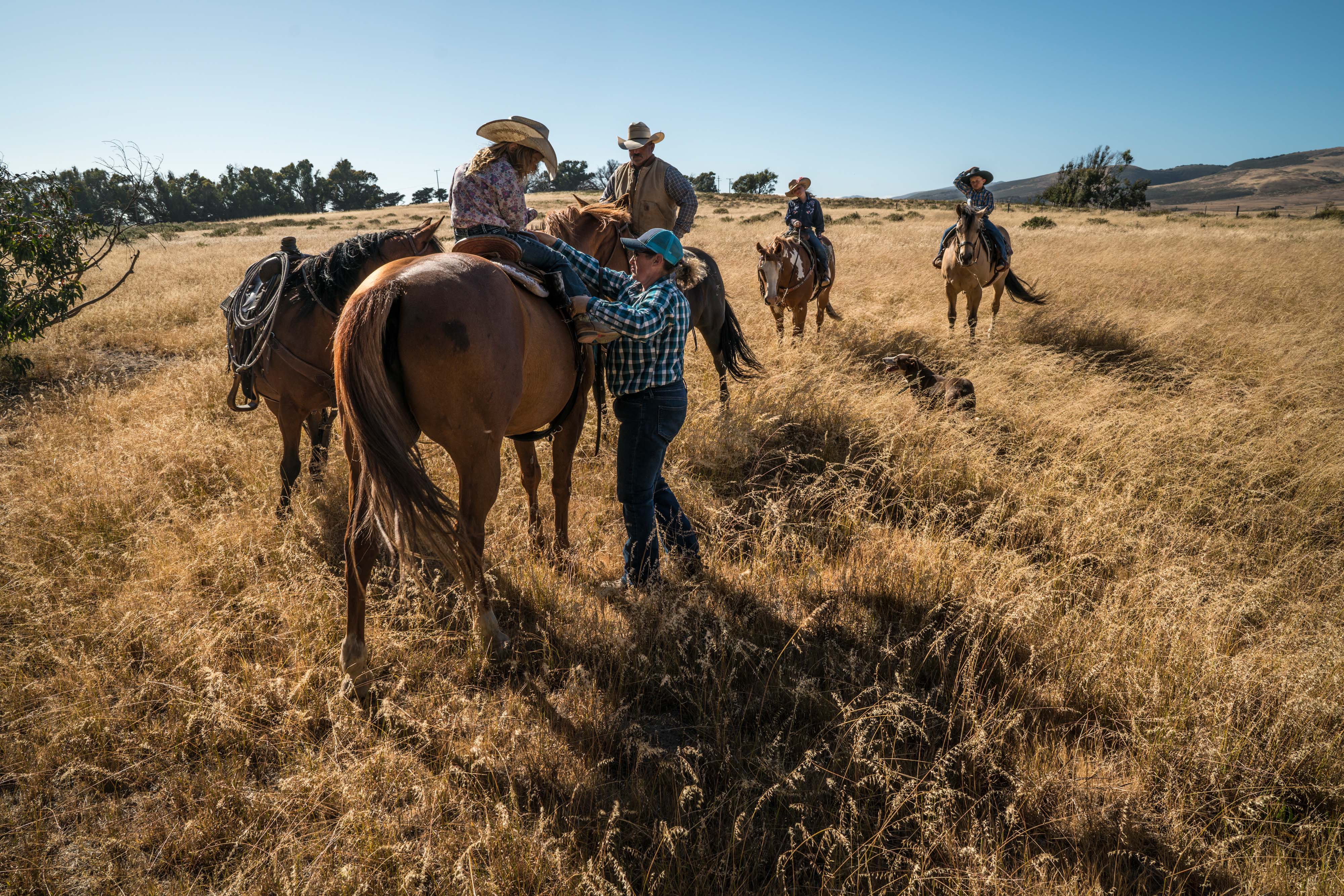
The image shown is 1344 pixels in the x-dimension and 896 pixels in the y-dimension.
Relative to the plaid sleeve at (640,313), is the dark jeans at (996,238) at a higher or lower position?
higher

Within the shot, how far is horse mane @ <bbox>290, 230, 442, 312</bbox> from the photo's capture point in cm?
387

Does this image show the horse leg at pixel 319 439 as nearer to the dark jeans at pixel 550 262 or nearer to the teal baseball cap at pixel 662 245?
the dark jeans at pixel 550 262

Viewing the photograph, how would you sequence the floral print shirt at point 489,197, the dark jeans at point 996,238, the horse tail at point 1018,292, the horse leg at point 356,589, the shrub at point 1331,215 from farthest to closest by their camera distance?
the shrub at point 1331,215, the horse tail at point 1018,292, the dark jeans at point 996,238, the floral print shirt at point 489,197, the horse leg at point 356,589

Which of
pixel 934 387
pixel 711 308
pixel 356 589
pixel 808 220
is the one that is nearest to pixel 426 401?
pixel 356 589

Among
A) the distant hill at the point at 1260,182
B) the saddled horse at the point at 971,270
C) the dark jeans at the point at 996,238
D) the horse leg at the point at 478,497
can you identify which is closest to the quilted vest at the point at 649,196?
the horse leg at the point at 478,497

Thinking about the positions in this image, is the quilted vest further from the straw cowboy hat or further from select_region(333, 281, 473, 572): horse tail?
select_region(333, 281, 473, 572): horse tail

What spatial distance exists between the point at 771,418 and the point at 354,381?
3.49 meters

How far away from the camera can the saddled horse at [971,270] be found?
8414 millimetres

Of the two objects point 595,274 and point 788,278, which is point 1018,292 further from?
point 595,274

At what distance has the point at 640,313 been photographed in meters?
2.81

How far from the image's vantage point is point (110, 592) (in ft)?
10.5

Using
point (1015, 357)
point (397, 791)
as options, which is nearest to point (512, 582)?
point (397, 791)

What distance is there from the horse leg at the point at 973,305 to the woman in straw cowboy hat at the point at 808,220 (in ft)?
6.99

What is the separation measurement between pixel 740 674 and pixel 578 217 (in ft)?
11.8
